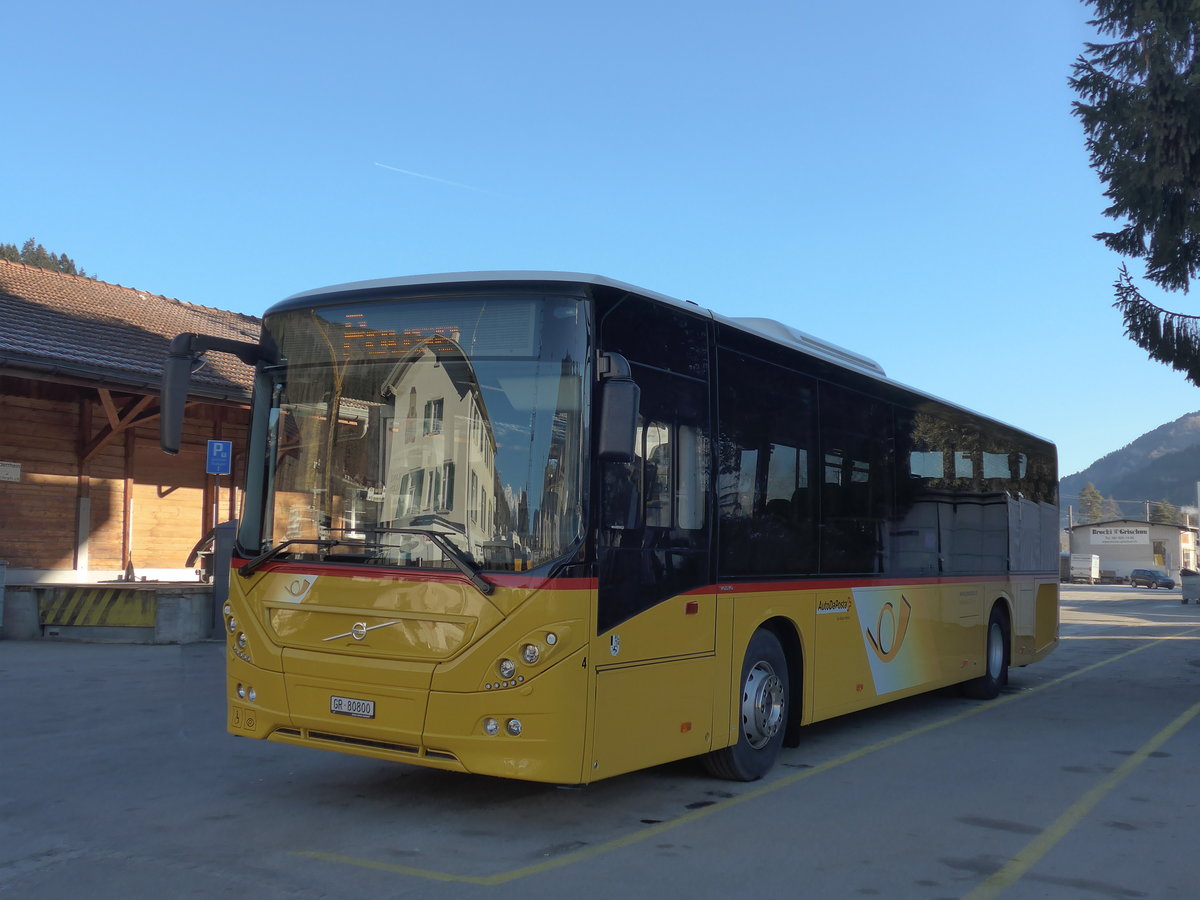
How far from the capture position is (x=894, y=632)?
10.1 metres

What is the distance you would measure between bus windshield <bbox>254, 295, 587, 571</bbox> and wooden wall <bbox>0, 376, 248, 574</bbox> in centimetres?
1298

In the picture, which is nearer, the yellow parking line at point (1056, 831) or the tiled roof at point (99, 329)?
the yellow parking line at point (1056, 831)

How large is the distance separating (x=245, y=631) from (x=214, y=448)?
34.2 feet

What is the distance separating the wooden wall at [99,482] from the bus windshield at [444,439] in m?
13.0

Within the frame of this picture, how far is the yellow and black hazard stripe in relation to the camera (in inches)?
637

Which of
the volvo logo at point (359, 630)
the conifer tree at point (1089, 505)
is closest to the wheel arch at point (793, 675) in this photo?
the volvo logo at point (359, 630)

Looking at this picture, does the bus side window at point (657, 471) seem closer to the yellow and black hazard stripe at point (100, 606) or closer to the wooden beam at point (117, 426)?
the yellow and black hazard stripe at point (100, 606)

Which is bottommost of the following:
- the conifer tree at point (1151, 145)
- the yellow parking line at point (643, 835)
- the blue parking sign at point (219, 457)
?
the yellow parking line at point (643, 835)

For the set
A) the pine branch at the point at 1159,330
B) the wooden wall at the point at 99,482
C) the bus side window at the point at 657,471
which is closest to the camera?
the bus side window at the point at 657,471

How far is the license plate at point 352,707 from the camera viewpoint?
6.25 metres

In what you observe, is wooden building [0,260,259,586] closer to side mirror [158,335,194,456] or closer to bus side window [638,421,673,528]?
side mirror [158,335,194,456]

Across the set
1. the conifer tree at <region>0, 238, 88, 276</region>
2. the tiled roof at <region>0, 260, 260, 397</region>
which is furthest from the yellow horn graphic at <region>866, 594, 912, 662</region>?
the conifer tree at <region>0, 238, 88, 276</region>

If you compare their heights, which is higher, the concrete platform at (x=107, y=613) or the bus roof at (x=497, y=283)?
the bus roof at (x=497, y=283)

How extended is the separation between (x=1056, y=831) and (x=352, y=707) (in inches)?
162
